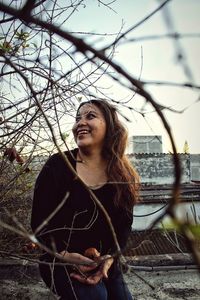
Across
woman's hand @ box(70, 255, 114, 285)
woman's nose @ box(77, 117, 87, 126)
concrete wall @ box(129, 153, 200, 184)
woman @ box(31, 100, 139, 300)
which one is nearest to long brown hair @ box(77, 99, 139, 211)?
woman @ box(31, 100, 139, 300)

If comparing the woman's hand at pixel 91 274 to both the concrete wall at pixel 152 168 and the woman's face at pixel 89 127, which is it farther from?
the concrete wall at pixel 152 168

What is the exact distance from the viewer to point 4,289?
3.44m

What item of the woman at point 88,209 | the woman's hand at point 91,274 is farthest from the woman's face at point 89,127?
the woman's hand at point 91,274

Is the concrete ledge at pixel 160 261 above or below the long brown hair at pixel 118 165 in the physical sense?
below

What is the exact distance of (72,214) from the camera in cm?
193

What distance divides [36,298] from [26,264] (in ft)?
2.31

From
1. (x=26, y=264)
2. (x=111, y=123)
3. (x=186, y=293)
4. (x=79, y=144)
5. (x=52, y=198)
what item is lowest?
(x=186, y=293)

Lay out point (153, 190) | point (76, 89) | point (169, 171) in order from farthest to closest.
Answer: point (169, 171), point (153, 190), point (76, 89)

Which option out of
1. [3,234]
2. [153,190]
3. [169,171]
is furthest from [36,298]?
[169,171]

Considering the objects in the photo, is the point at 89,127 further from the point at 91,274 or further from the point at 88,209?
the point at 91,274

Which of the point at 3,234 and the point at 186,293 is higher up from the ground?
the point at 3,234

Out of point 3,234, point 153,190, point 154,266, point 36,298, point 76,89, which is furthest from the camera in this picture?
point 153,190

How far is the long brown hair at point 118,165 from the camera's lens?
2080 millimetres

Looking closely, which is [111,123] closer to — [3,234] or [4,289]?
[4,289]
